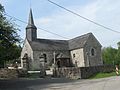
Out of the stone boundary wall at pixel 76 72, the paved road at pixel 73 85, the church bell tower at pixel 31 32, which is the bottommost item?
the paved road at pixel 73 85

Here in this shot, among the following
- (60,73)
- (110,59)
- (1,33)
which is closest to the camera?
(1,33)

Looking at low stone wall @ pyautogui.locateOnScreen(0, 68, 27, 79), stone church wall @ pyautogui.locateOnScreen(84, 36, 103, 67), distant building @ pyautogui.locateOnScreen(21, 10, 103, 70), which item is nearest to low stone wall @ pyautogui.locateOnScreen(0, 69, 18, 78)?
low stone wall @ pyautogui.locateOnScreen(0, 68, 27, 79)

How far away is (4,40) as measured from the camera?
27.9 meters

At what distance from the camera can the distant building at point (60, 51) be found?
58688 mm

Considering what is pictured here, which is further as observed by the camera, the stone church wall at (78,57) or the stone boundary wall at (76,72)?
the stone church wall at (78,57)

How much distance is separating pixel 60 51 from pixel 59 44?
9.60 ft

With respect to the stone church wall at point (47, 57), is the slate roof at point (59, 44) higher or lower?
higher

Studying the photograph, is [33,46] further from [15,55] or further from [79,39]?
[15,55]

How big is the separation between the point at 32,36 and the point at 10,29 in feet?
109

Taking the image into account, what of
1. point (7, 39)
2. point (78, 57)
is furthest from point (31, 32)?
point (7, 39)

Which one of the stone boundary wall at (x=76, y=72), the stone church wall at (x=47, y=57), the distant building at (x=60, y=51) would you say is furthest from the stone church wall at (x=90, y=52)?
the stone boundary wall at (x=76, y=72)

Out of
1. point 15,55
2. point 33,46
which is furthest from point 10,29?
point 33,46

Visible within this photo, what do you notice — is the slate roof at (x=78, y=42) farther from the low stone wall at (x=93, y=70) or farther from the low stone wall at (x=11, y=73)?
the low stone wall at (x=11, y=73)

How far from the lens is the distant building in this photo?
58.7m
